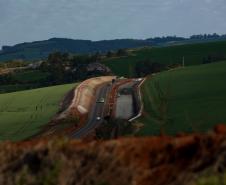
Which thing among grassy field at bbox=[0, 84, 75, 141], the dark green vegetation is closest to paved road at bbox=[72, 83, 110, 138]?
grassy field at bbox=[0, 84, 75, 141]

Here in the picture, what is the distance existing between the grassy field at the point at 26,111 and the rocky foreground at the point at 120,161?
143 feet

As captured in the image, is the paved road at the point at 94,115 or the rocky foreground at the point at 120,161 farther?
the paved road at the point at 94,115

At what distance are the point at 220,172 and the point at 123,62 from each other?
160055 mm

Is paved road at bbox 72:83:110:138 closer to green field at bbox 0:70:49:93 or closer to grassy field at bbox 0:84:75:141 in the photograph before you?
grassy field at bbox 0:84:75:141

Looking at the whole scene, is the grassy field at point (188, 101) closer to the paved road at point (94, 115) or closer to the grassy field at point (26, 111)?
the paved road at point (94, 115)

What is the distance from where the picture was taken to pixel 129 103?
86.4 m

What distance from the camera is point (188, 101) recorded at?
72.8m

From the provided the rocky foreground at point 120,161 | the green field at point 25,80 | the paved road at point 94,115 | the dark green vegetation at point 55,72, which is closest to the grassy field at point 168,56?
the dark green vegetation at point 55,72

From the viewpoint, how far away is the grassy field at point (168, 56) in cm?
16325

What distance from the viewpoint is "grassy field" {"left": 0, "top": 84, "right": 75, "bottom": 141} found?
2566 inches

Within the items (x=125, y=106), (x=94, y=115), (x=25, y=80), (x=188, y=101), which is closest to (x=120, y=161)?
(x=188, y=101)

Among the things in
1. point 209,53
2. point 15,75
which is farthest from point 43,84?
point 209,53

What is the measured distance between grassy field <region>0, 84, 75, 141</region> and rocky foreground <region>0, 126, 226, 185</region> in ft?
143

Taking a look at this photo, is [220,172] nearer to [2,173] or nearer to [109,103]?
[2,173]
